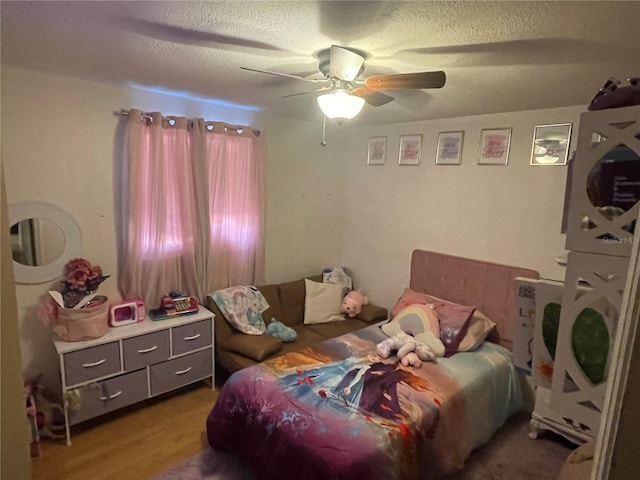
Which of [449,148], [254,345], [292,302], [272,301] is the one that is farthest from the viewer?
[292,302]

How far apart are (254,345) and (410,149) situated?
232 centimetres

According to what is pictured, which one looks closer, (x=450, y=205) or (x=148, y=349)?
(x=148, y=349)

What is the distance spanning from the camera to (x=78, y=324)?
7.91 ft

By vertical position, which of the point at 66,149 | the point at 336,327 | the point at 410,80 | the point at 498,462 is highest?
the point at 410,80

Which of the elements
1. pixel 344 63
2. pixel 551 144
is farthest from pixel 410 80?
pixel 551 144

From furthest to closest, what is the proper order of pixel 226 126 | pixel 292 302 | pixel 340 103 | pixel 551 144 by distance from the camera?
pixel 292 302
pixel 226 126
pixel 551 144
pixel 340 103

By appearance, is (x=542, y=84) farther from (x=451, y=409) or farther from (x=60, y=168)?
(x=60, y=168)

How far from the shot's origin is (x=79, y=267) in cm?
253

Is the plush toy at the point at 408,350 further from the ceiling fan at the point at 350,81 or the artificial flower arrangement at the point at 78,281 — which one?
the artificial flower arrangement at the point at 78,281

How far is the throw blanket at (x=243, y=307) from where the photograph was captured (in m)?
3.15

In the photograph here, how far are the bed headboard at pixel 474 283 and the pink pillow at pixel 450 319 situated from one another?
156mm

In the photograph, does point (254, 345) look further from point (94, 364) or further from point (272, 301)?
point (94, 364)

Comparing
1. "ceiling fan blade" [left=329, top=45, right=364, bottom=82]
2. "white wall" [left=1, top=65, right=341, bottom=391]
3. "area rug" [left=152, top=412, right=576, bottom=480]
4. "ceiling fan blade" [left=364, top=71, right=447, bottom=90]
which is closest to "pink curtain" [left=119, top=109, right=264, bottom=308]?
"white wall" [left=1, top=65, right=341, bottom=391]

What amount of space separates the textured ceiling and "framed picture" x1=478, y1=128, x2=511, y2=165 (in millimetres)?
513
